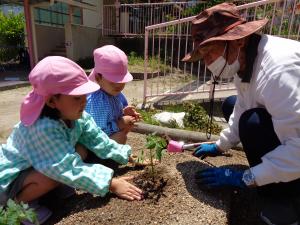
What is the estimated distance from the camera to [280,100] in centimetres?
164

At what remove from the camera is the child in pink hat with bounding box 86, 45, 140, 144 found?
2.47 meters

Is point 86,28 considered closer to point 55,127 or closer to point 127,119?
point 127,119

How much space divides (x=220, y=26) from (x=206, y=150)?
3.33 ft

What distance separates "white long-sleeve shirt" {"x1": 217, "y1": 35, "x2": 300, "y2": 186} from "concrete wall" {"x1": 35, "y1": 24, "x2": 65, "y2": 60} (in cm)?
1043

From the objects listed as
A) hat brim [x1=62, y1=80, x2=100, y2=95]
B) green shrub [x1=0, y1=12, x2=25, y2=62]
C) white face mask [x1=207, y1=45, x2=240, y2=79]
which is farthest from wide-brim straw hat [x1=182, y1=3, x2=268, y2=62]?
green shrub [x1=0, y1=12, x2=25, y2=62]

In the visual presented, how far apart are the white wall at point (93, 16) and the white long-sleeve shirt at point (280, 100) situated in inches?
474

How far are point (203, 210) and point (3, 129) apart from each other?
3334mm

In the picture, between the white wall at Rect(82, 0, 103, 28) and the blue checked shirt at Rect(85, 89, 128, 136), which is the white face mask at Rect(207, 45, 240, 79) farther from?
the white wall at Rect(82, 0, 103, 28)

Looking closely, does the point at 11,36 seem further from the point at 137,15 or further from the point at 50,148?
the point at 50,148

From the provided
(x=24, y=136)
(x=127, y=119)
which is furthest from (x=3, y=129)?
(x=24, y=136)

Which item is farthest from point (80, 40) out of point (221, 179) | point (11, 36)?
point (221, 179)

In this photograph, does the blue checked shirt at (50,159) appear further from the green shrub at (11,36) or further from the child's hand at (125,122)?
the green shrub at (11,36)

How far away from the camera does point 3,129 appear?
4270 mm

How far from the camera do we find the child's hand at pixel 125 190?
1.93 meters
